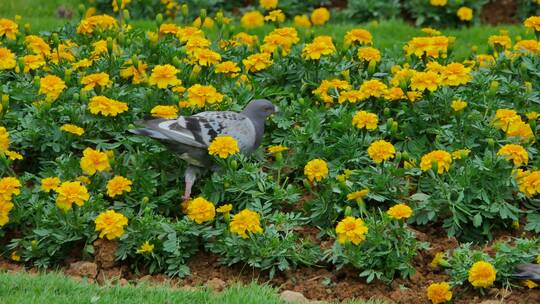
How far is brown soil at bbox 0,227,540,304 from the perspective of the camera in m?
5.89

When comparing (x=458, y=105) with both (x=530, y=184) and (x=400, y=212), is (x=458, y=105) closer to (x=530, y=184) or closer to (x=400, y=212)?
(x=530, y=184)

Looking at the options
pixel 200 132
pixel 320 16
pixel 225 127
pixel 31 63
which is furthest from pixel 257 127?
pixel 320 16

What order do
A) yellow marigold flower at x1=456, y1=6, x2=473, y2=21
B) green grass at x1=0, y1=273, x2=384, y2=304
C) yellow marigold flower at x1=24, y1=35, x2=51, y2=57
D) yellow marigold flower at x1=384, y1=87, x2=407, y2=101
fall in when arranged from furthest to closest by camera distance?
yellow marigold flower at x1=456, y1=6, x2=473, y2=21
yellow marigold flower at x1=24, y1=35, x2=51, y2=57
yellow marigold flower at x1=384, y1=87, x2=407, y2=101
green grass at x1=0, y1=273, x2=384, y2=304

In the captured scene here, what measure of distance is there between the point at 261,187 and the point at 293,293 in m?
0.91

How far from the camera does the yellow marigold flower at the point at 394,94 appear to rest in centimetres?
729

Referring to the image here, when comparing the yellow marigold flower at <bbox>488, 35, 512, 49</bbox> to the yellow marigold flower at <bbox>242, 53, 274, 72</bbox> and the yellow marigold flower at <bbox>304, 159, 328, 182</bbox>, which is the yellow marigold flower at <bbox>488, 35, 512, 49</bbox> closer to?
the yellow marigold flower at <bbox>242, 53, 274, 72</bbox>

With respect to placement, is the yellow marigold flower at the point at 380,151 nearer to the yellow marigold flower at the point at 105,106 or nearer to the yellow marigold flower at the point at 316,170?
the yellow marigold flower at the point at 316,170

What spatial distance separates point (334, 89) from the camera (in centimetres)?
761

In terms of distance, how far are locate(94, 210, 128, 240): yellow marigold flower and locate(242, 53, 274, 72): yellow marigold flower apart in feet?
6.95

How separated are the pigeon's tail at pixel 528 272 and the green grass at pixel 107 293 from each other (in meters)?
0.85

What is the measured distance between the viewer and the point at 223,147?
6320 mm

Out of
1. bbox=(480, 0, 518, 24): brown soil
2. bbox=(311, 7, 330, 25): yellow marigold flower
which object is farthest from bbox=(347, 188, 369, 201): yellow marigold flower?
bbox=(480, 0, 518, 24): brown soil

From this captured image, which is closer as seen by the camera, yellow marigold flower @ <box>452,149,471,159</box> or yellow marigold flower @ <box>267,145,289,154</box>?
yellow marigold flower @ <box>452,149,471,159</box>

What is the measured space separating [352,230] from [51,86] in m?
2.53
